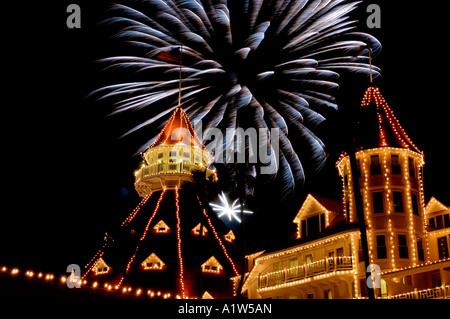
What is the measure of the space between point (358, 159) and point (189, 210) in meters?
24.5

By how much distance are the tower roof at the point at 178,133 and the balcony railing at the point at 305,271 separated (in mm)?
24428

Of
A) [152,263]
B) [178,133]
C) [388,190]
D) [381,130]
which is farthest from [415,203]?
[178,133]

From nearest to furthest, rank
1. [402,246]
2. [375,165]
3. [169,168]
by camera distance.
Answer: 1. [402,246]
2. [375,165]
3. [169,168]

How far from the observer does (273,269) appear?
44906mm

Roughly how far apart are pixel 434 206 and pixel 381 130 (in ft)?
19.9

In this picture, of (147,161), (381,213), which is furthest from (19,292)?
(147,161)

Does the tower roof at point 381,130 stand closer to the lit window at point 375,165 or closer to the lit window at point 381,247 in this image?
the lit window at point 375,165

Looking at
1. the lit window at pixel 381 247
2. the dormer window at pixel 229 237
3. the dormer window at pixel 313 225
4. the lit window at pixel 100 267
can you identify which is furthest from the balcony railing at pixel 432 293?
the lit window at pixel 100 267

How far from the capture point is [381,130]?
1599 inches

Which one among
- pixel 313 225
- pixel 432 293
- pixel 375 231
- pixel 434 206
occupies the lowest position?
pixel 432 293

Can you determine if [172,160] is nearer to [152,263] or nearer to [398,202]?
[152,263]

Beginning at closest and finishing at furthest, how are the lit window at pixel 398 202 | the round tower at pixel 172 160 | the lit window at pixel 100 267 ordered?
the lit window at pixel 398 202 < the lit window at pixel 100 267 < the round tower at pixel 172 160

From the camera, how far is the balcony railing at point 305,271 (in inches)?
1480

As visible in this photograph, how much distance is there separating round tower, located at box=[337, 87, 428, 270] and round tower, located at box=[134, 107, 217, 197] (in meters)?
23.5
